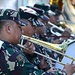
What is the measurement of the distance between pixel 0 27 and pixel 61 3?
284 centimetres

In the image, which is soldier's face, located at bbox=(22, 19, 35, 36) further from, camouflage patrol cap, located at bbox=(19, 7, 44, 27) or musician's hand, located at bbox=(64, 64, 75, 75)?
musician's hand, located at bbox=(64, 64, 75, 75)

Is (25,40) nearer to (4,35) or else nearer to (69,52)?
(69,52)

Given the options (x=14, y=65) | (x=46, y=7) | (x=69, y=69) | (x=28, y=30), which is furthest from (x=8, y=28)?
(x=46, y=7)

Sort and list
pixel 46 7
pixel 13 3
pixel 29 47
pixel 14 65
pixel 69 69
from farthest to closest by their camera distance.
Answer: pixel 13 3 < pixel 46 7 < pixel 29 47 < pixel 69 69 < pixel 14 65

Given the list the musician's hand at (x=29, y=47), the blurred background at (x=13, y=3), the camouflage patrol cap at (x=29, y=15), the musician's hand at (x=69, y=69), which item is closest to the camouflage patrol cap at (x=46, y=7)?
the blurred background at (x=13, y=3)

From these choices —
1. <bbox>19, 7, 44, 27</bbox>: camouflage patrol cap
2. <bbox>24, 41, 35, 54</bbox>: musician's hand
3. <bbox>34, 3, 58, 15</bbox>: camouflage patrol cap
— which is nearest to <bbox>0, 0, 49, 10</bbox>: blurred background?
<bbox>34, 3, 58, 15</bbox>: camouflage patrol cap

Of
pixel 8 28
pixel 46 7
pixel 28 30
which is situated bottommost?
pixel 46 7

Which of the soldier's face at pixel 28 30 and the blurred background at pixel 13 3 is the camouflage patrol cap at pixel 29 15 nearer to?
the soldier's face at pixel 28 30

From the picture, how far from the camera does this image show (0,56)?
1111 millimetres

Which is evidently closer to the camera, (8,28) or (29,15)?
(8,28)

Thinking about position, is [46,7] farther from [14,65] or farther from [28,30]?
[14,65]

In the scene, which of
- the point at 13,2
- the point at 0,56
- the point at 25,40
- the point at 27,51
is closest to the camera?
the point at 0,56

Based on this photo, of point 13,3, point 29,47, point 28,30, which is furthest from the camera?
point 13,3

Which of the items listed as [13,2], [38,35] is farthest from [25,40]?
[13,2]
